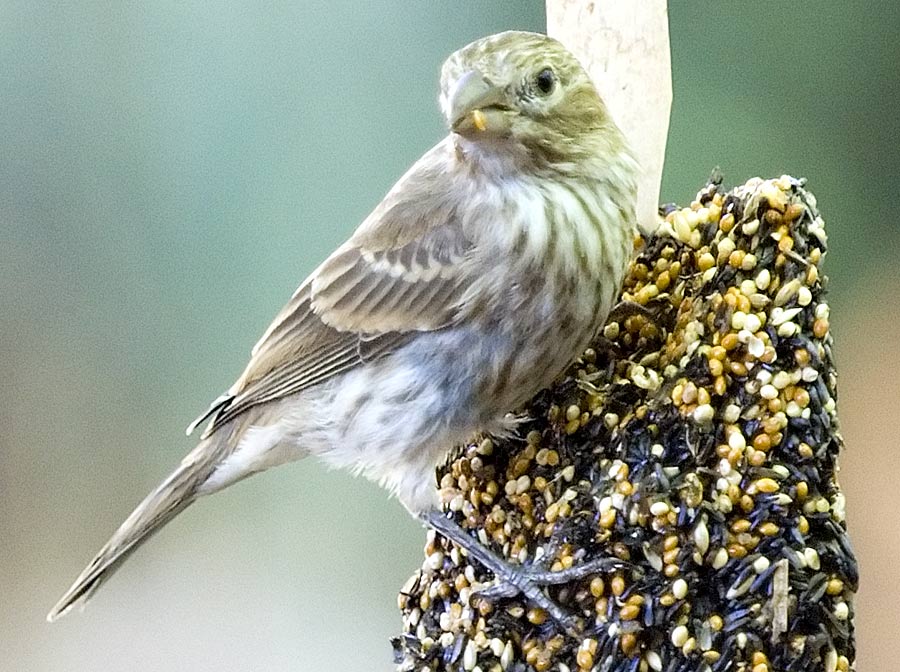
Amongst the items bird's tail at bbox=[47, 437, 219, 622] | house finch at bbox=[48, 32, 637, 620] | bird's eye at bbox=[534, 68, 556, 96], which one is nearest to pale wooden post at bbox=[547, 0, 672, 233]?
house finch at bbox=[48, 32, 637, 620]

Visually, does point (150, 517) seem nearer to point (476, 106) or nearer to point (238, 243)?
point (476, 106)

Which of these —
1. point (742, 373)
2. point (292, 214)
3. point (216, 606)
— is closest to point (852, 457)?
point (742, 373)

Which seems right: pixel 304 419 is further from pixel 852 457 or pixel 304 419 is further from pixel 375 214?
pixel 852 457

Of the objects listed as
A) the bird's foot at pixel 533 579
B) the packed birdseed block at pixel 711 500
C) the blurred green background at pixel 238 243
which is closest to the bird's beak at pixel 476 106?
the packed birdseed block at pixel 711 500

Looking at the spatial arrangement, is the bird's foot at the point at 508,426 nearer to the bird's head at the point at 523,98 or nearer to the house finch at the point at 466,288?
the house finch at the point at 466,288

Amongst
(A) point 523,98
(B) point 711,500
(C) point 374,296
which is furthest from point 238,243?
(B) point 711,500

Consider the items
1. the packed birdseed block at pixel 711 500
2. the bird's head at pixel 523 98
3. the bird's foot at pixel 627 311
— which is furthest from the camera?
the bird's foot at pixel 627 311
